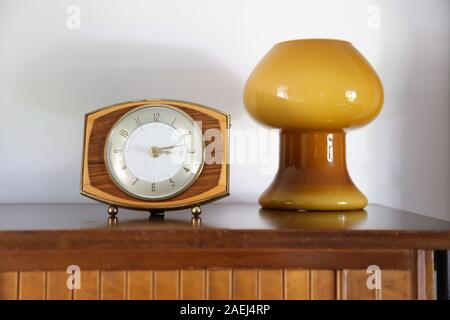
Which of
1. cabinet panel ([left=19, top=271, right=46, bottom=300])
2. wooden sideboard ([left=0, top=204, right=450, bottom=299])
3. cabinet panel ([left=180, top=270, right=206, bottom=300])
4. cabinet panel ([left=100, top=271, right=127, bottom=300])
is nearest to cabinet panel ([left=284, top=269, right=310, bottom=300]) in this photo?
wooden sideboard ([left=0, top=204, right=450, bottom=299])

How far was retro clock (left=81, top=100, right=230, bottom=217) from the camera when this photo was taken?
3.00ft

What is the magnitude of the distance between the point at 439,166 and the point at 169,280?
2.27 feet

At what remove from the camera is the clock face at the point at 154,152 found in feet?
3.01

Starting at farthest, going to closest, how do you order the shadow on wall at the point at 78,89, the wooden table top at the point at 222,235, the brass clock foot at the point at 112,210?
the shadow on wall at the point at 78,89 → the brass clock foot at the point at 112,210 → the wooden table top at the point at 222,235

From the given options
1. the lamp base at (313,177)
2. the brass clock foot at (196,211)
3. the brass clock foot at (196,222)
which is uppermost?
the lamp base at (313,177)

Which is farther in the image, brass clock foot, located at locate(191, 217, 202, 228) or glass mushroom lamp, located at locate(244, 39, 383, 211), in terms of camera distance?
glass mushroom lamp, located at locate(244, 39, 383, 211)

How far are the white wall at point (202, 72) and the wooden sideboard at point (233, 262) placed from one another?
394 mm

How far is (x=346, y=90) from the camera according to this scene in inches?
38.3

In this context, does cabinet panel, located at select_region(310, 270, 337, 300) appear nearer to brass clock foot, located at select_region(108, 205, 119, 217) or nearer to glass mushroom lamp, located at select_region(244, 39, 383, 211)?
glass mushroom lamp, located at select_region(244, 39, 383, 211)

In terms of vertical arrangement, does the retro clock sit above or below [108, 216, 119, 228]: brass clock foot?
above

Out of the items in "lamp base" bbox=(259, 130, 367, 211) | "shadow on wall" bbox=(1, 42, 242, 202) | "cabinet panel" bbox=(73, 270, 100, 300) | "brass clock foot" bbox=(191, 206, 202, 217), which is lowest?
"cabinet panel" bbox=(73, 270, 100, 300)

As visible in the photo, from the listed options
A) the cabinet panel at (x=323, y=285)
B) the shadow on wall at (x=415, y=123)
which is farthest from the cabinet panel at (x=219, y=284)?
the shadow on wall at (x=415, y=123)

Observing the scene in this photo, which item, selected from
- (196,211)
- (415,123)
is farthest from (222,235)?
(415,123)

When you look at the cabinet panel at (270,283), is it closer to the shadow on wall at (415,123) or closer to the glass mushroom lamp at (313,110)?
the glass mushroom lamp at (313,110)
